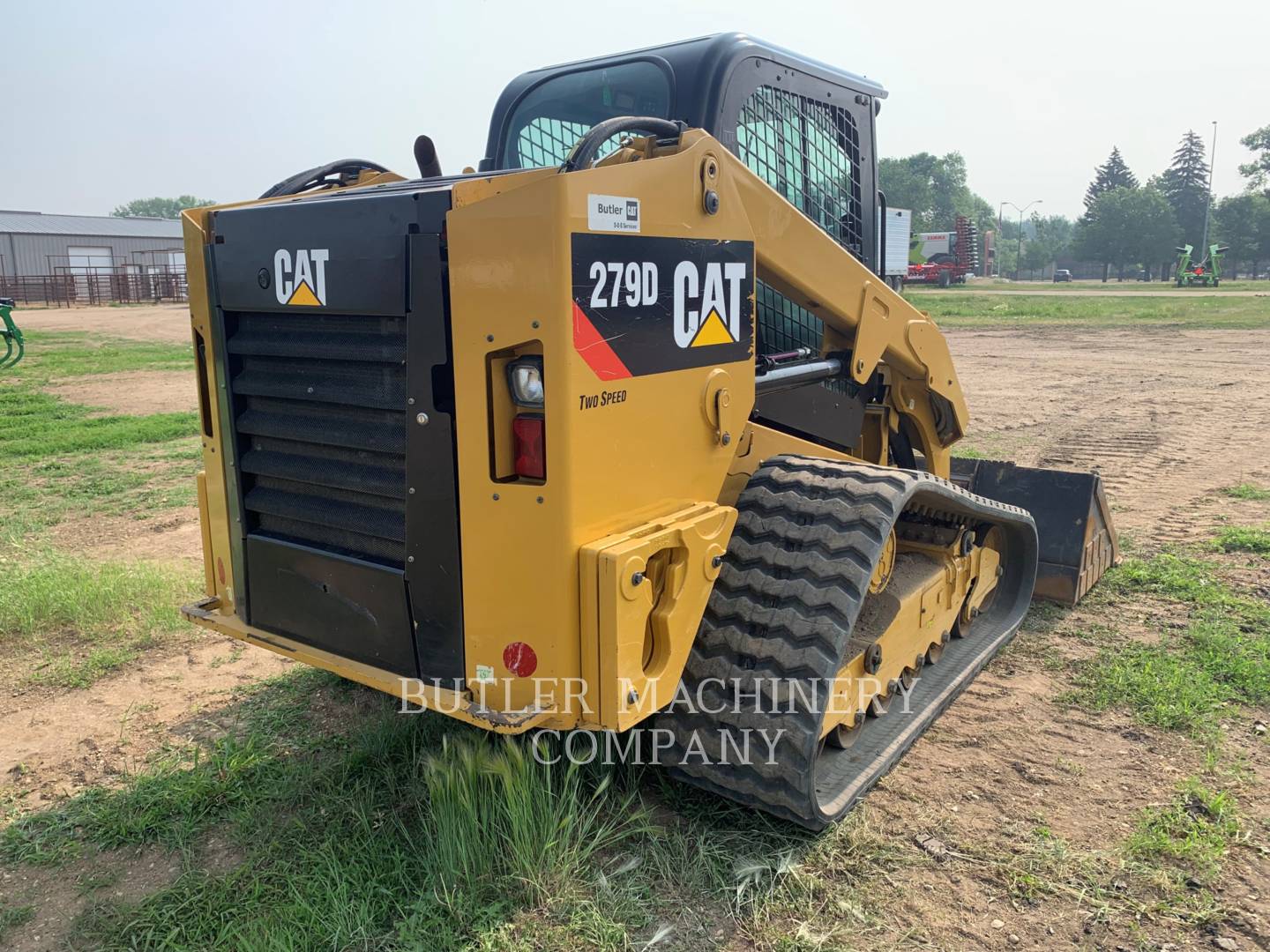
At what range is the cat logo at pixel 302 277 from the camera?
2869 millimetres

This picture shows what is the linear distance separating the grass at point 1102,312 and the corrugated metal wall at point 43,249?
145ft

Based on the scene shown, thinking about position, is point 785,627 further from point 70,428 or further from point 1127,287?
point 1127,287

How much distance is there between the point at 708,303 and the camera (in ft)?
9.65

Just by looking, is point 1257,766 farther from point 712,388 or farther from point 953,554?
point 712,388

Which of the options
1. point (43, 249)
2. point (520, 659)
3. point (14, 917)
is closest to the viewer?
point (520, 659)

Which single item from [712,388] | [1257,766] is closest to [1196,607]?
[1257,766]

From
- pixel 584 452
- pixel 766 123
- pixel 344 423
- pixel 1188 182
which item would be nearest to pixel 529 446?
pixel 584 452

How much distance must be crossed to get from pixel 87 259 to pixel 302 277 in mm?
65382

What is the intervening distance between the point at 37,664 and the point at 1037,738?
420cm

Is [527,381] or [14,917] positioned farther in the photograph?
Result: [14,917]

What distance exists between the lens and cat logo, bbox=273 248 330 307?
287 cm

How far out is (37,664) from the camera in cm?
447

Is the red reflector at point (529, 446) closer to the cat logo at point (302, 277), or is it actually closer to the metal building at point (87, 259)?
the cat logo at point (302, 277)

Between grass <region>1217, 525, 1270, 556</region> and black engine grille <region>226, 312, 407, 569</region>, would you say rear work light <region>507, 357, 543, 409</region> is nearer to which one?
black engine grille <region>226, 312, 407, 569</region>
